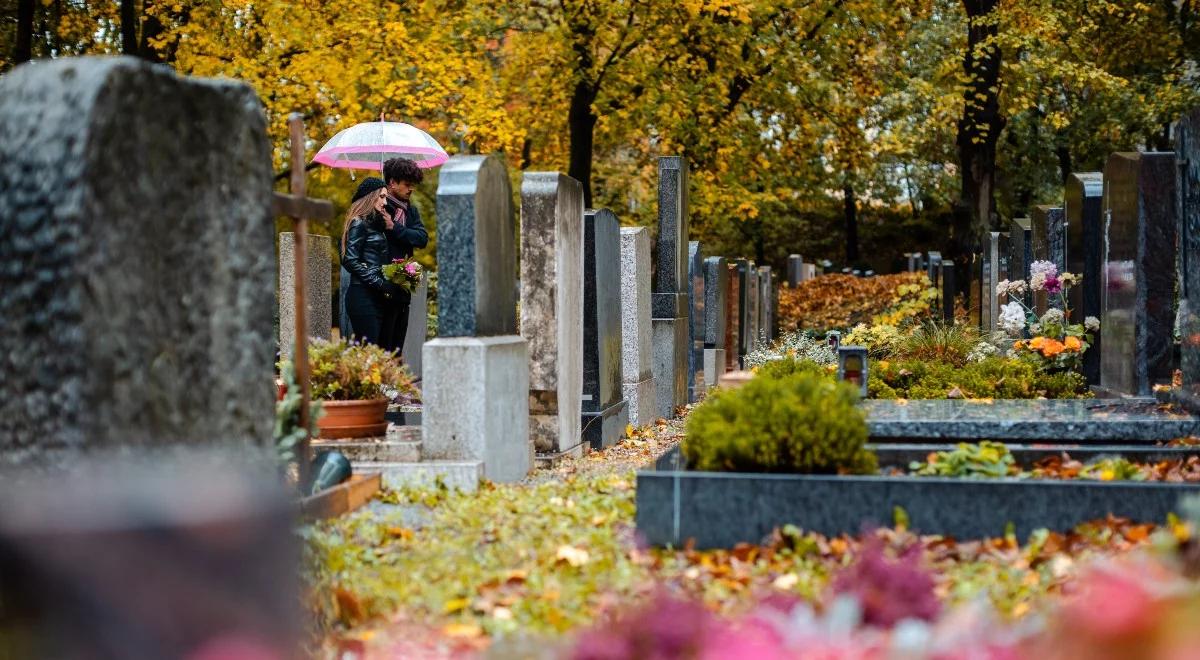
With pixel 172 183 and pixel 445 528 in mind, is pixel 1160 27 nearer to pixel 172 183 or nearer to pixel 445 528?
pixel 445 528

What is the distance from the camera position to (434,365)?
313 inches

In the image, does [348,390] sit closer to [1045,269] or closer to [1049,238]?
[1045,269]

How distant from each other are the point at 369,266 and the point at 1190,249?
6.25 metres

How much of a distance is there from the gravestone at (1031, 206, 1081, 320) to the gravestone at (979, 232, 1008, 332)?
158 inches

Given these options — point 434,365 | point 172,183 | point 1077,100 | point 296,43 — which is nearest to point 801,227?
point 1077,100

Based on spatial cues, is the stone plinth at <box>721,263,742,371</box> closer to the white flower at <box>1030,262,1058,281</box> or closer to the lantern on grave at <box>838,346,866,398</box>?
the white flower at <box>1030,262,1058,281</box>

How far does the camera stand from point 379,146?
13555 millimetres

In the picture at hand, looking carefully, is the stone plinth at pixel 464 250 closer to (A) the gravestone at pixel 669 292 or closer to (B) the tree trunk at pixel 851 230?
(A) the gravestone at pixel 669 292

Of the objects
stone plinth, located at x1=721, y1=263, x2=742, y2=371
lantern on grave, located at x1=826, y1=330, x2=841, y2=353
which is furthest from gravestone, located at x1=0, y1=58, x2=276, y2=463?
stone plinth, located at x1=721, y1=263, x2=742, y2=371

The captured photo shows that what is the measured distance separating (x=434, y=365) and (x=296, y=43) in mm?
12146

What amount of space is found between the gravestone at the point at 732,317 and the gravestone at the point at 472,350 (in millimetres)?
10226

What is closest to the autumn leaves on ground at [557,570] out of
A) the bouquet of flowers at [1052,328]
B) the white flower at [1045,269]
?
the bouquet of flowers at [1052,328]

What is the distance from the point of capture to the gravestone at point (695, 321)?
54.0 ft

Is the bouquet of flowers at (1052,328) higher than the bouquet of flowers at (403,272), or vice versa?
the bouquet of flowers at (403,272)
